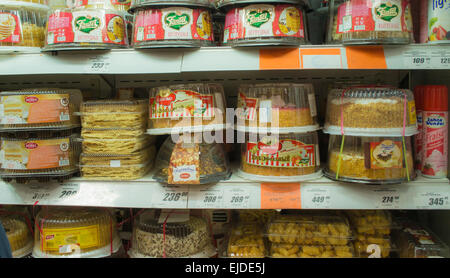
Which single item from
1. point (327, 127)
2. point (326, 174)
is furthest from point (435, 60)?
point (326, 174)

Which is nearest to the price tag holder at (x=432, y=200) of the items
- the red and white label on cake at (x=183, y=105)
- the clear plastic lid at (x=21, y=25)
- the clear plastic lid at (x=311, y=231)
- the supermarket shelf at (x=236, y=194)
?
the supermarket shelf at (x=236, y=194)

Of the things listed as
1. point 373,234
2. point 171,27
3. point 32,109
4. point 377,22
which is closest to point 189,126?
point 171,27

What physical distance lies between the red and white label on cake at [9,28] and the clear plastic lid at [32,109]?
0.19 m

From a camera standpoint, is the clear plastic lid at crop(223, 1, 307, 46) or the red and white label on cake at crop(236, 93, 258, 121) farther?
the red and white label on cake at crop(236, 93, 258, 121)

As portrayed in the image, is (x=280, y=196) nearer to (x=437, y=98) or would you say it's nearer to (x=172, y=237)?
(x=172, y=237)

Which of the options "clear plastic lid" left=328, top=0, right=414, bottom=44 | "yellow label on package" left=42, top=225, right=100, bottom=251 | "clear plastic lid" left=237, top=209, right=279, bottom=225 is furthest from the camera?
"clear plastic lid" left=237, top=209, right=279, bottom=225

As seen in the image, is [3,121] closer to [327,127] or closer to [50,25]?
[50,25]

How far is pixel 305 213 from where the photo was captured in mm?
1409

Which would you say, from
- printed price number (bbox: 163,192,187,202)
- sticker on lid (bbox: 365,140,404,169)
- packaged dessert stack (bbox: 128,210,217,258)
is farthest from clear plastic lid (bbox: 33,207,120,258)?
sticker on lid (bbox: 365,140,404,169)

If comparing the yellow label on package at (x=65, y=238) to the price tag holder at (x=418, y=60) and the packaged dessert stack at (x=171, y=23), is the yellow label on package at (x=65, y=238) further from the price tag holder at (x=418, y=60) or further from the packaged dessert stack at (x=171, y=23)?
the price tag holder at (x=418, y=60)

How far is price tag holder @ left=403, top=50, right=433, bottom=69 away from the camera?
108 centimetres

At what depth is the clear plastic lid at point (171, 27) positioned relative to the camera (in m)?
1.11

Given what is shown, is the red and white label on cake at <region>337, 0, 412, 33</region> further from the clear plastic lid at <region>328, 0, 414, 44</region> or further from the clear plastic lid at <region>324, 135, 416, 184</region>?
the clear plastic lid at <region>324, 135, 416, 184</region>

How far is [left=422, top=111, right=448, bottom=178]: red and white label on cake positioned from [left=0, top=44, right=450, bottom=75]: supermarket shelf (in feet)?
0.65
